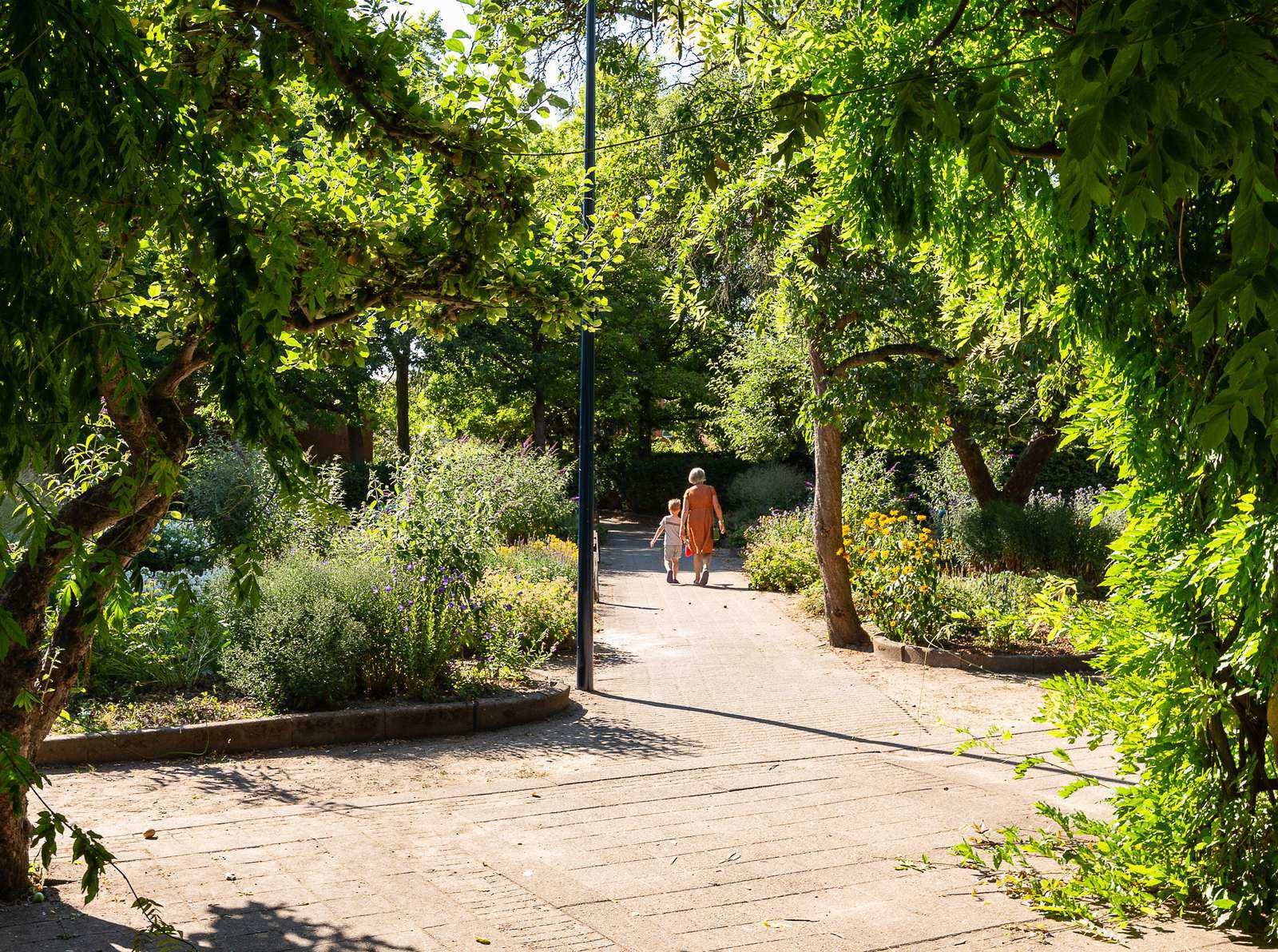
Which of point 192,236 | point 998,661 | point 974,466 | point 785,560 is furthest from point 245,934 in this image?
point 974,466

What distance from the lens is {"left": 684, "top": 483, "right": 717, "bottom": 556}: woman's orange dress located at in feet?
57.6

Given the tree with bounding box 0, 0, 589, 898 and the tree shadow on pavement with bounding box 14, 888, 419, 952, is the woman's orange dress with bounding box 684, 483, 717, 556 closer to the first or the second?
the tree with bounding box 0, 0, 589, 898

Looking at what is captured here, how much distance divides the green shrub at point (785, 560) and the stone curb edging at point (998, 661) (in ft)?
14.3

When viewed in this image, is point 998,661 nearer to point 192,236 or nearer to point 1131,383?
point 1131,383

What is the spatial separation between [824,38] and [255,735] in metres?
6.23

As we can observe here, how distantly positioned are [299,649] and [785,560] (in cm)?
996

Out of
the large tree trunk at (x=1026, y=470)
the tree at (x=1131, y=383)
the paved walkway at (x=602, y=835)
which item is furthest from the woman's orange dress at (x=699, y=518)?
the tree at (x=1131, y=383)

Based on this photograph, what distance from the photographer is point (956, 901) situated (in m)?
4.89

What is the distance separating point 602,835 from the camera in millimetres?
6004

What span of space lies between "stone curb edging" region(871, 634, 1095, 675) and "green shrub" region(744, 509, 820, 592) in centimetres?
436

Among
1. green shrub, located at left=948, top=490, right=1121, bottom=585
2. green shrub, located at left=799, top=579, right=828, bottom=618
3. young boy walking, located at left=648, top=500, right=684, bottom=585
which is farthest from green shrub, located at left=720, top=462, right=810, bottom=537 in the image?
green shrub, located at left=799, top=579, right=828, bottom=618

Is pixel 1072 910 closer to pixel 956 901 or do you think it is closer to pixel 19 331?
pixel 956 901

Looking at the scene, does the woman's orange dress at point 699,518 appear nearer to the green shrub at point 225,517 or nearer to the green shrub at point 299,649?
the green shrub at point 225,517

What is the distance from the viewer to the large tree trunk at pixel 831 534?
491 inches
